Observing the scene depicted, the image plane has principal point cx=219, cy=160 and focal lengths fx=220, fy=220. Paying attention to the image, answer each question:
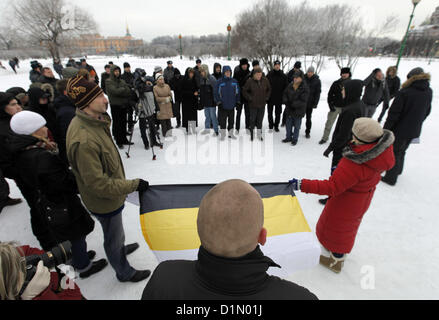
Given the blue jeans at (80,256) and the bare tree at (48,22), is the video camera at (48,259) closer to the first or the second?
the blue jeans at (80,256)

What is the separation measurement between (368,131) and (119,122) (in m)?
5.99

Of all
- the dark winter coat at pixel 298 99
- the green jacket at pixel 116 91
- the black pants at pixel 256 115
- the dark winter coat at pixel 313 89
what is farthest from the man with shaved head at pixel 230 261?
the dark winter coat at pixel 313 89

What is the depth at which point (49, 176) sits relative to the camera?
2.04 meters

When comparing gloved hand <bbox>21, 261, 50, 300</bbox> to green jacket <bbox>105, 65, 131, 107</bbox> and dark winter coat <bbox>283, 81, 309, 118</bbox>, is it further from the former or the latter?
dark winter coat <bbox>283, 81, 309, 118</bbox>

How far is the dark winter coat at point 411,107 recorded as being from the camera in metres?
4.08

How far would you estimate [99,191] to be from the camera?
2000 mm

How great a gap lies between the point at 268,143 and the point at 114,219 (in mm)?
5283

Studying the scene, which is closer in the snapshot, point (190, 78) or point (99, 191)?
point (99, 191)

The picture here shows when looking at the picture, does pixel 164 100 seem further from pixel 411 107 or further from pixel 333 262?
pixel 411 107

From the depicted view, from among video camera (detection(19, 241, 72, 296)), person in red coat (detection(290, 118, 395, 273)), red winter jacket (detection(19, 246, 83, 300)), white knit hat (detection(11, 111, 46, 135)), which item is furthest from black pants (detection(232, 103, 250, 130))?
red winter jacket (detection(19, 246, 83, 300))

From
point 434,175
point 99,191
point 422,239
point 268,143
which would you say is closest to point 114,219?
point 99,191

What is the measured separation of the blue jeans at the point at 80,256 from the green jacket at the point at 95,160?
718 millimetres

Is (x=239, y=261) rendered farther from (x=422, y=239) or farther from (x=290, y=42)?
(x=290, y=42)

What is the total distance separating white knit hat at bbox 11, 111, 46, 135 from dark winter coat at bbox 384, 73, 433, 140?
565 centimetres
